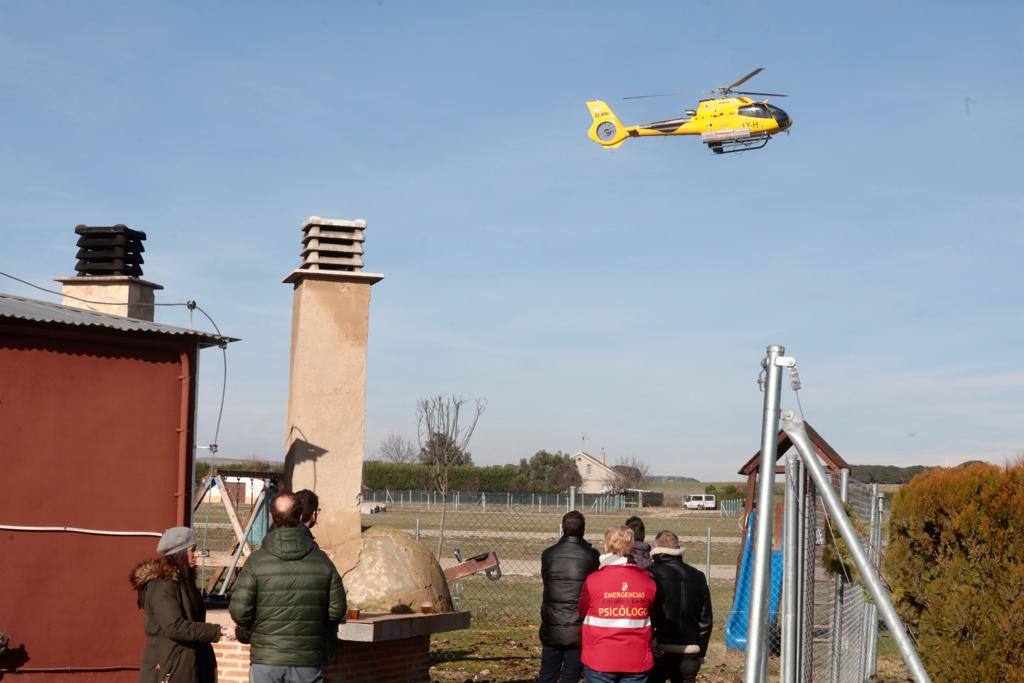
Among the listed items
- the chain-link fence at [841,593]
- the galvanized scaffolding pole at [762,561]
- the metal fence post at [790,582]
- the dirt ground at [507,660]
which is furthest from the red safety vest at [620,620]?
the dirt ground at [507,660]

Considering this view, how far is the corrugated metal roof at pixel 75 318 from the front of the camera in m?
7.96

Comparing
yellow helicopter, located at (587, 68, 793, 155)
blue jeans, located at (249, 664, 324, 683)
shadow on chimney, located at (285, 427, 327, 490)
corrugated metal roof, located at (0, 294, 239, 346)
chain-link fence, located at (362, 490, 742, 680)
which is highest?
yellow helicopter, located at (587, 68, 793, 155)

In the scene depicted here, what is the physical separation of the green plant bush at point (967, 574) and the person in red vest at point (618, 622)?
2.33 meters

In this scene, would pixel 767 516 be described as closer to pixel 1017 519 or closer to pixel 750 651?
pixel 750 651

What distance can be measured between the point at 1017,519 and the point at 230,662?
5644 mm

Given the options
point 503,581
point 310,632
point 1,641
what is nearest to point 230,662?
point 1,641

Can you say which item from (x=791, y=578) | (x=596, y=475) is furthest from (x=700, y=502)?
(x=791, y=578)

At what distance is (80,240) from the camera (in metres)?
10.9

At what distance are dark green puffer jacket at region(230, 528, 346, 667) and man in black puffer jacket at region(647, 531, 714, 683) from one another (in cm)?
234

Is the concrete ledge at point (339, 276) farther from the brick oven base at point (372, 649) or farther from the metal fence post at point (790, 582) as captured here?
the metal fence post at point (790, 582)

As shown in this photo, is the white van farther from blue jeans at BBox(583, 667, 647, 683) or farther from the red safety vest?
the red safety vest

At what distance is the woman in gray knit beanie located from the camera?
5.74m

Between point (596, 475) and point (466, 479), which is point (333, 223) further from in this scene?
point (596, 475)

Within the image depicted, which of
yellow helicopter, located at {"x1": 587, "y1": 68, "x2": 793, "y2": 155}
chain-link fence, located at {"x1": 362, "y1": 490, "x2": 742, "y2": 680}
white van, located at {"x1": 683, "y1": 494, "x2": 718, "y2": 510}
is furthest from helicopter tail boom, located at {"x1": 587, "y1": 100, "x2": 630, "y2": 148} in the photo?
white van, located at {"x1": 683, "y1": 494, "x2": 718, "y2": 510}
